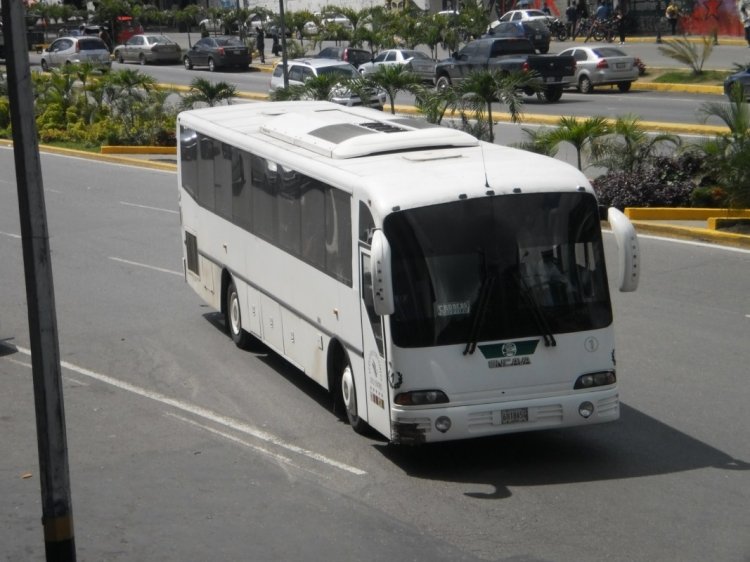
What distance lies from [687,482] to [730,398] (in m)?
2.34

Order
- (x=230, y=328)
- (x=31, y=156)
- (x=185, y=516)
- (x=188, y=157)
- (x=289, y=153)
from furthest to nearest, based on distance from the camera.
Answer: (x=188, y=157), (x=230, y=328), (x=289, y=153), (x=185, y=516), (x=31, y=156)

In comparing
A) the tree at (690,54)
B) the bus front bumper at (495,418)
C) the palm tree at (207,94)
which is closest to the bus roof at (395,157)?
the bus front bumper at (495,418)

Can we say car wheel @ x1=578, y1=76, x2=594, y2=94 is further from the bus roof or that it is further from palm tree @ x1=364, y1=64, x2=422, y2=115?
the bus roof

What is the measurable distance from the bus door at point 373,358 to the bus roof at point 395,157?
0.69 m

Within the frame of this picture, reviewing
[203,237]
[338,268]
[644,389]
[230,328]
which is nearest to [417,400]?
[338,268]

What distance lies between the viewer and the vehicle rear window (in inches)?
2384

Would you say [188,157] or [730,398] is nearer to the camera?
[730,398]

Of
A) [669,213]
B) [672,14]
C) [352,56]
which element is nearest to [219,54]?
[352,56]

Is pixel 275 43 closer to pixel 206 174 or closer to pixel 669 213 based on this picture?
pixel 669 213

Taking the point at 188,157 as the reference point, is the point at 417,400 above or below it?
below

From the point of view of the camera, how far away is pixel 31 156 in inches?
257

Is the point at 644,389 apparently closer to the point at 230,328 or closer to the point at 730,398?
the point at 730,398

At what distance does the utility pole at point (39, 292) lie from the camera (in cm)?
651

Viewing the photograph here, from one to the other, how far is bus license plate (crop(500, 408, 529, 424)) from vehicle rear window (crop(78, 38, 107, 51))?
179 ft
